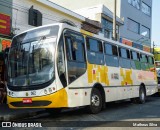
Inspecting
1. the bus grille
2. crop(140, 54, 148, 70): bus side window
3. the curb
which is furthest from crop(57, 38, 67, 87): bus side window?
crop(140, 54, 148, 70): bus side window

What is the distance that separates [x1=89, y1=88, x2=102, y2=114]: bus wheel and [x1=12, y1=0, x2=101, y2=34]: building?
756 centimetres

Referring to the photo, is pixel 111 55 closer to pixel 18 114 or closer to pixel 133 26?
pixel 18 114

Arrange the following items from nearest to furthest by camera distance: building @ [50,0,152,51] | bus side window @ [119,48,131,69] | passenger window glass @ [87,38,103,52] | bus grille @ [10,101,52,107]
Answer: bus grille @ [10,101,52,107], passenger window glass @ [87,38,103,52], bus side window @ [119,48,131,69], building @ [50,0,152,51]

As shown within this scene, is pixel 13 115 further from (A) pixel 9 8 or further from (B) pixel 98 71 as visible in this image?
(A) pixel 9 8

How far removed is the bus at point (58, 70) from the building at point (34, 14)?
6.75m

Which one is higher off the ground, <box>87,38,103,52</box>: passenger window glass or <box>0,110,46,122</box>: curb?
<box>87,38,103,52</box>: passenger window glass

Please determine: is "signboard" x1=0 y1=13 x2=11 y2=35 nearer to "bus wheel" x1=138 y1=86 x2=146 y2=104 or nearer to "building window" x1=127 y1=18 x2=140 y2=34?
"bus wheel" x1=138 y1=86 x2=146 y2=104

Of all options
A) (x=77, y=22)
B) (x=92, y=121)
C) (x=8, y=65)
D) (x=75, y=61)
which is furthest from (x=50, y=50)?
(x=77, y=22)

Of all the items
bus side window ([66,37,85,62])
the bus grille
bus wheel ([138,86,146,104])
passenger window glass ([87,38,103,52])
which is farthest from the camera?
bus wheel ([138,86,146,104])

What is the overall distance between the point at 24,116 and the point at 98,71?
128 inches

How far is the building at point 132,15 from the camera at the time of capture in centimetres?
3647

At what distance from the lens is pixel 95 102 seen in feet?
38.2

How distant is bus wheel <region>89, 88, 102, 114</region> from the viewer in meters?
11.4

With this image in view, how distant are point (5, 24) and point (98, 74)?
7022 millimetres
